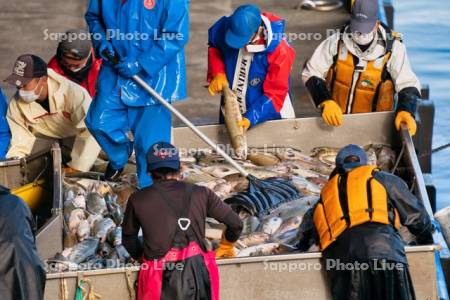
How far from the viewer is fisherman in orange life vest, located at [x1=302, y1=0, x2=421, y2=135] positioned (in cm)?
1249

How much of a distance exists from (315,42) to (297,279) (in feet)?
33.1

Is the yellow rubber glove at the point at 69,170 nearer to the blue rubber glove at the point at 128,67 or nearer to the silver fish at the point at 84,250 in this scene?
the blue rubber glove at the point at 128,67

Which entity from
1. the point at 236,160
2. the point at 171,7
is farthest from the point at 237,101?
the point at 171,7

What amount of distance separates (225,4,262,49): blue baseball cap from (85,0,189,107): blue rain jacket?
2.56 ft

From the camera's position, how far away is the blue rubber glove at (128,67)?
36.9ft

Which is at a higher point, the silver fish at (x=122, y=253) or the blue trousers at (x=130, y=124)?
the blue trousers at (x=130, y=124)

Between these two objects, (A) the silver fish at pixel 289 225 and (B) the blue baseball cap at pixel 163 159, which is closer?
(B) the blue baseball cap at pixel 163 159

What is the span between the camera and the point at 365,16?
12398mm

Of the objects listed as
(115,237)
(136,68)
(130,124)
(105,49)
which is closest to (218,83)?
(130,124)

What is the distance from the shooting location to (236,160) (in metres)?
12.4

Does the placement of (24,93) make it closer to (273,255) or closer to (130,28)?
(130,28)

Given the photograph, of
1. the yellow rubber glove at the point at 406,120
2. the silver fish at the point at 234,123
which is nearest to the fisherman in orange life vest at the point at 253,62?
the silver fish at the point at 234,123

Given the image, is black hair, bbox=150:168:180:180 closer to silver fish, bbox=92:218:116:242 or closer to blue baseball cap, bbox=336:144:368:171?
blue baseball cap, bbox=336:144:368:171

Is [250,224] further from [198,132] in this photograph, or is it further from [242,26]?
[242,26]
